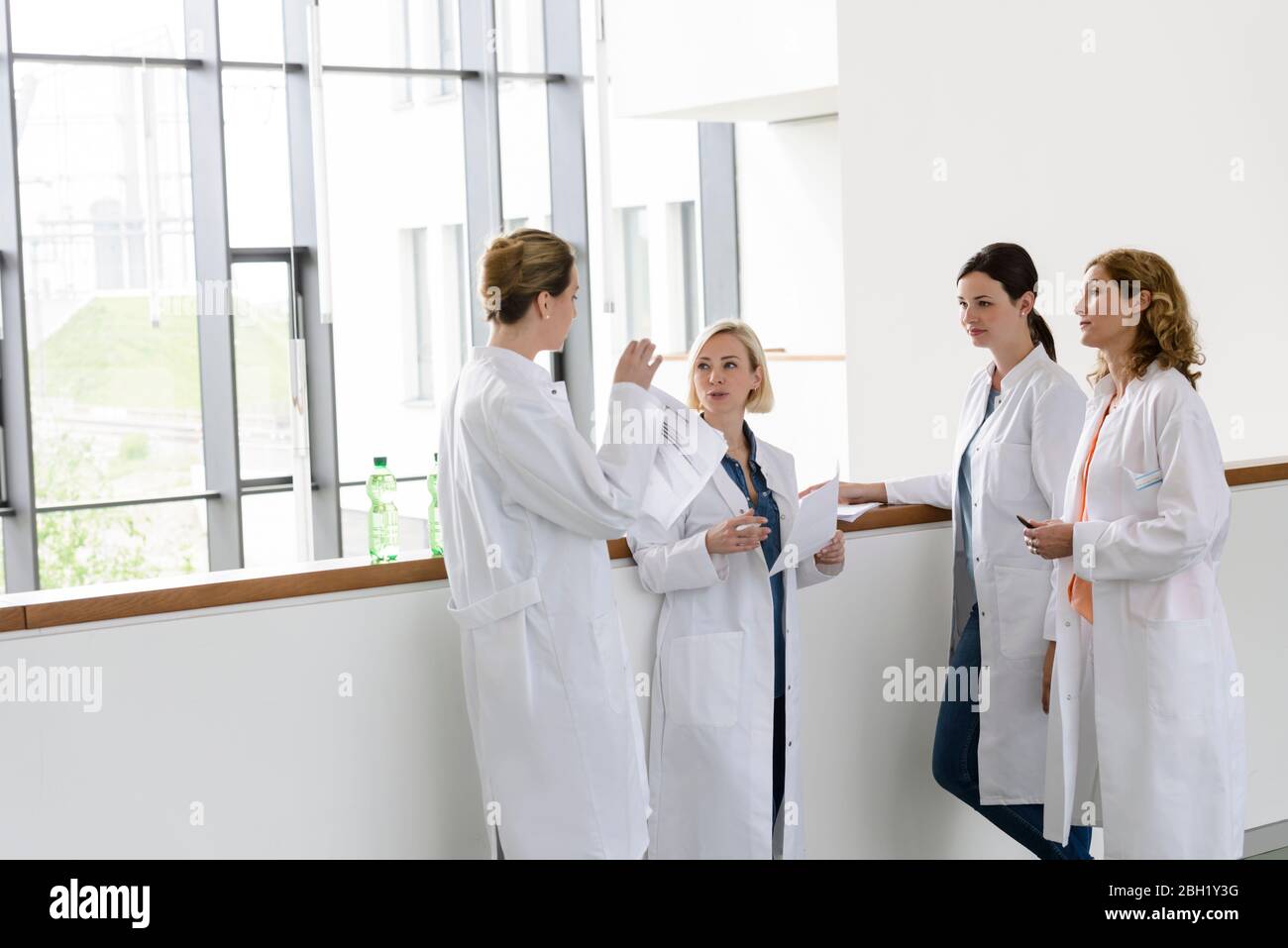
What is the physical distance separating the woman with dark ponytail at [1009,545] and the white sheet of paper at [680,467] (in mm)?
656

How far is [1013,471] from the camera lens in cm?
309

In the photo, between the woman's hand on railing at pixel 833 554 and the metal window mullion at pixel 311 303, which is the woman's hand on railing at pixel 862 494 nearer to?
the woman's hand on railing at pixel 833 554

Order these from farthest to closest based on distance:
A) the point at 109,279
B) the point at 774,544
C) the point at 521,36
→ the point at 521,36, the point at 109,279, the point at 774,544

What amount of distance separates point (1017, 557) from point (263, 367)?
5587mm

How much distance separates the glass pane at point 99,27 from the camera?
7145 mm

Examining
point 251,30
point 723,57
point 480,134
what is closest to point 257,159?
point 251,30

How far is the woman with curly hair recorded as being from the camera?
9.25ft

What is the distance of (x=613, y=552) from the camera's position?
290 cm

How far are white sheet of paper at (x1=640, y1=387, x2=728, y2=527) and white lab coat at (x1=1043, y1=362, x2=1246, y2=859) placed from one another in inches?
28.8

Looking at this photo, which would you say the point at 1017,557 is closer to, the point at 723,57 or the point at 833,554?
the point at 833,554

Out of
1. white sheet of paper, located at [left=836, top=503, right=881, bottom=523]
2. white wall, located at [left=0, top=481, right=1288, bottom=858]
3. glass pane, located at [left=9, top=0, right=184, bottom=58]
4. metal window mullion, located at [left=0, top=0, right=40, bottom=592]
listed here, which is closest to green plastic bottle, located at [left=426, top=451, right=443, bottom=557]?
white wall, located at [left=0, top=481, right=1288, bottom=858]
